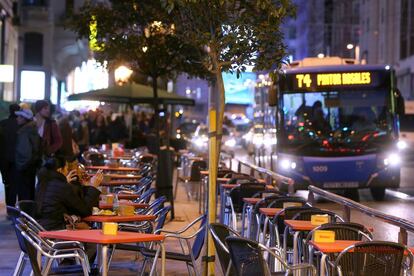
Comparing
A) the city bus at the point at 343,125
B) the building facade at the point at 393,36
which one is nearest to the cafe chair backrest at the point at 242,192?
the city bus at the point at 343,125

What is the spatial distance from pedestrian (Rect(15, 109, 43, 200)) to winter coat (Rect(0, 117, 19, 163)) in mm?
106

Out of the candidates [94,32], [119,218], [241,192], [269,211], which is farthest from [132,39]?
[119,218]

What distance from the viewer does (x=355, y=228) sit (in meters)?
8.66

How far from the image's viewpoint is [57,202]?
32.2 feet

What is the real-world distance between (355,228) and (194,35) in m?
2.84

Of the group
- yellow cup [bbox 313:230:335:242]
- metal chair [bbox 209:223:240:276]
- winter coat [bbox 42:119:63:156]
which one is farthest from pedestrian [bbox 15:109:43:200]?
yellow cup [bbox 313:230:335:242]

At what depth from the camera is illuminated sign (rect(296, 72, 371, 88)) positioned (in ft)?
69.2

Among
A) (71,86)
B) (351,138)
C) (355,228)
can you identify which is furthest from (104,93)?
(71,86)

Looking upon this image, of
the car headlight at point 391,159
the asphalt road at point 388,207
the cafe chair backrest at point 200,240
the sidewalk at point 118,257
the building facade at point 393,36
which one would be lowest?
the sidewalk at point 118,257

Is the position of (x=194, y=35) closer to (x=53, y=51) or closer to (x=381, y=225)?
(x=381, y=225)

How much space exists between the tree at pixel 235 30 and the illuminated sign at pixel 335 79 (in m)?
11.0

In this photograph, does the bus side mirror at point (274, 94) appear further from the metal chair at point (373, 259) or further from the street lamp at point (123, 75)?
the metal chair at point (373, 259)

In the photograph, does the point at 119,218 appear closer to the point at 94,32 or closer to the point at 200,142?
the point at 94,32

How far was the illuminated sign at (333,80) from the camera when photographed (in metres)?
21.0
